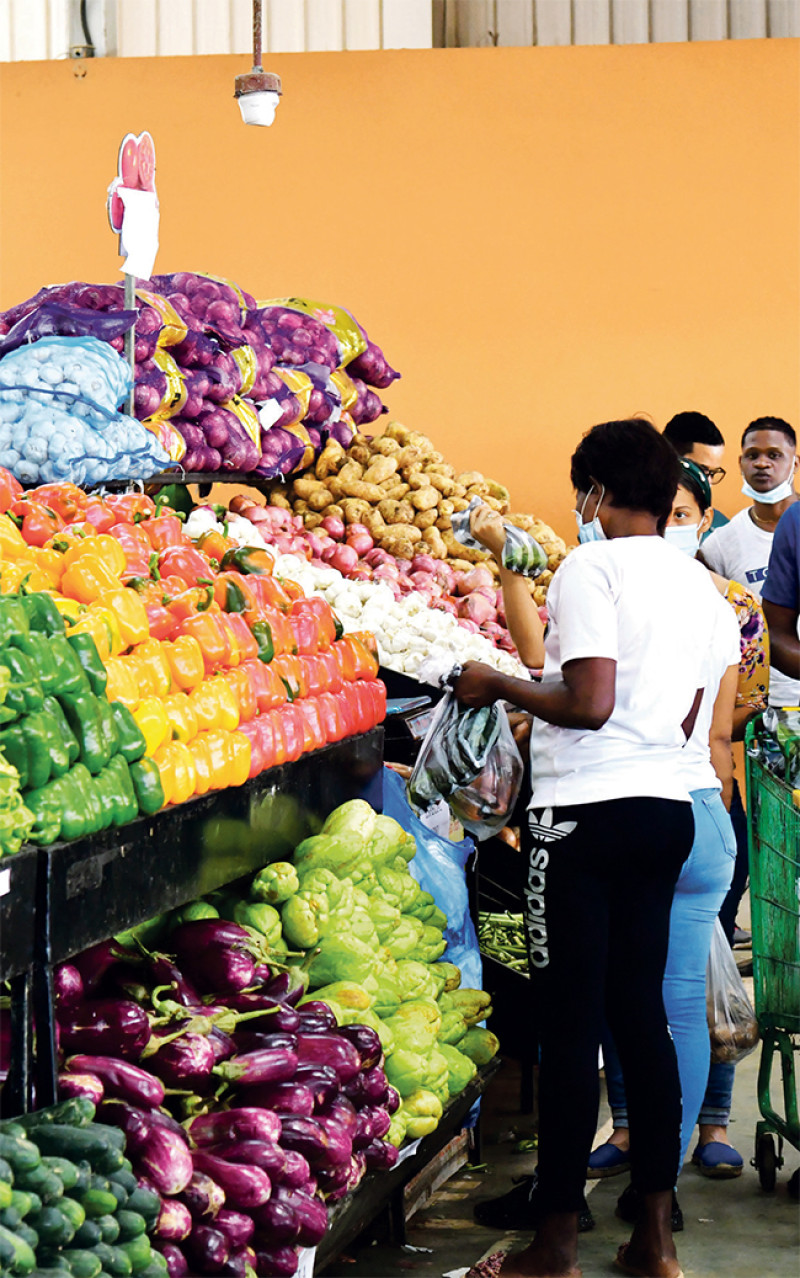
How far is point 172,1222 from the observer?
6.97 feet

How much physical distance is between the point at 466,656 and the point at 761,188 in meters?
4.04

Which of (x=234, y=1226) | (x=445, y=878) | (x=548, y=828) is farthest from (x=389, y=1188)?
(x=445, y=878)

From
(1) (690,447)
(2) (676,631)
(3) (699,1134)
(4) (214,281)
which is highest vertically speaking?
(4) (214,281)

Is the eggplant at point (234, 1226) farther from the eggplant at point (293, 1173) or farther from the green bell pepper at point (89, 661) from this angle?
the green bell pepper at point (89, 661)

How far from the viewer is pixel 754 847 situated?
333 centimetres

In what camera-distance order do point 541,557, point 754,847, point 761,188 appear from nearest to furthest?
1. point 754,847
2. point 541,557
3. point 761,188

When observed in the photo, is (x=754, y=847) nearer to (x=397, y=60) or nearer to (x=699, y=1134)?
(x=699, y=1134)

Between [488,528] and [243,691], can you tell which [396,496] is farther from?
[243,691]

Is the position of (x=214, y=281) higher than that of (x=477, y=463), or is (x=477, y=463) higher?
(x=214, y=281)

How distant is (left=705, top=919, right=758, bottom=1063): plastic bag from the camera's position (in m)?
3.49

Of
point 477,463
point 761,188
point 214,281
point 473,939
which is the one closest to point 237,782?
point 473,939

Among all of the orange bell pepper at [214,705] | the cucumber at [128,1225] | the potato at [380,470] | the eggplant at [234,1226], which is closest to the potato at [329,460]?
the potato at [380,470]

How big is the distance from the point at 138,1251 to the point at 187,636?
1265mm

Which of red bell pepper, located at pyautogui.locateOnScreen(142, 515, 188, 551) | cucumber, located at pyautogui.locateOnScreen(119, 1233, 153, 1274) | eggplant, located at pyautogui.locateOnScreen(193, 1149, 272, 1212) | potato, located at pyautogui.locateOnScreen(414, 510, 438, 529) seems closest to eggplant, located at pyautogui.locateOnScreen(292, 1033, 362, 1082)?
eggplant, located at pyautogui.locateOnScreen(193, 1149, 272, 1212)
